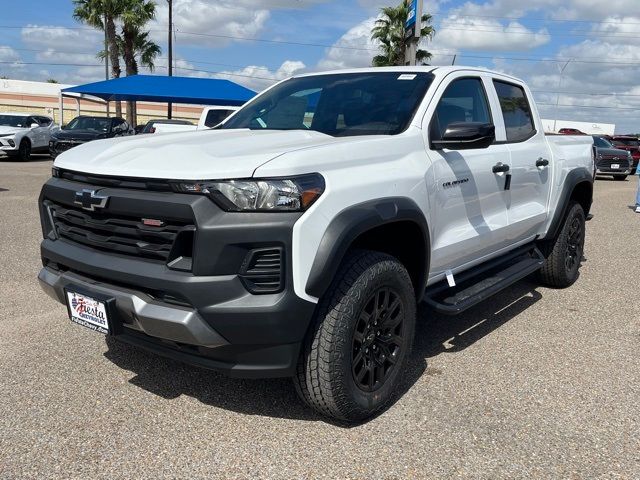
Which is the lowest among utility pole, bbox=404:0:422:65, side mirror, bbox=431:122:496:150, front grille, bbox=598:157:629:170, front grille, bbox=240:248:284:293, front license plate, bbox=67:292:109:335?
front grille, bbox=598:157:629:170

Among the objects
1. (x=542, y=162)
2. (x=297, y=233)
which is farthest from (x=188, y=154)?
(x=542, y=162)

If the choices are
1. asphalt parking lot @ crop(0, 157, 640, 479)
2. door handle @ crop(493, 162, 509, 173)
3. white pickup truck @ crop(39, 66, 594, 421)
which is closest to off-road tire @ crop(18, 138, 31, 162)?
asphalt parking lot @ crop(0, 157, 640, 479)

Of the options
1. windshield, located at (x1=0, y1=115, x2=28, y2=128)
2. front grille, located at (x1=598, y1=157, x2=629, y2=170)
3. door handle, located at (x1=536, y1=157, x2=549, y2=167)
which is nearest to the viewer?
door handle, located at (x1=536, y1=157, x2=549, y2=167)

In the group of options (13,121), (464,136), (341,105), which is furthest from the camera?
(13,121)

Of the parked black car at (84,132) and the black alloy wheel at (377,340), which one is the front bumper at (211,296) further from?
the parked black car at (84,132)

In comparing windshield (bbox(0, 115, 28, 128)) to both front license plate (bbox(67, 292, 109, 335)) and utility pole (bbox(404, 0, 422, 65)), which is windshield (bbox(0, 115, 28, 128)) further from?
front license plate (bbox(67, 292, 109, 335))

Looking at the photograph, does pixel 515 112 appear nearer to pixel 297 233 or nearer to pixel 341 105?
pixel 341 105

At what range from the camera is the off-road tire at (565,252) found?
214 inches

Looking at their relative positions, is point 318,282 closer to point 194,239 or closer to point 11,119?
point 194,239

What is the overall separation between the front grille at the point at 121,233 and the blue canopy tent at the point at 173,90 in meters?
20.2

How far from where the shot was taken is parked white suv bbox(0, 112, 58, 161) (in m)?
19.1

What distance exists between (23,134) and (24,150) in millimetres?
553

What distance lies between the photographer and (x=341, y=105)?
388 centimetres

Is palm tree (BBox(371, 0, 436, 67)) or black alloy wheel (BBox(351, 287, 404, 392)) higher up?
palm tree (BBox(371, 0, 436, 67))
